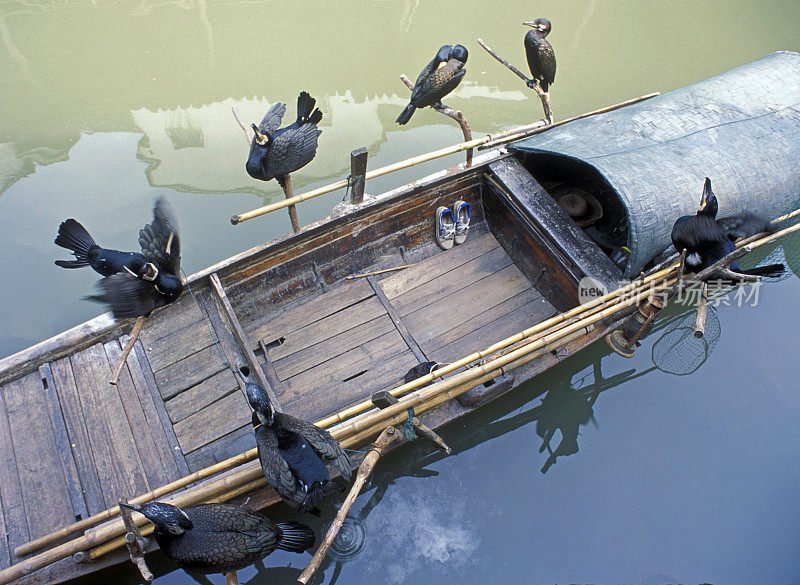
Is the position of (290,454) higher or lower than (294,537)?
higher

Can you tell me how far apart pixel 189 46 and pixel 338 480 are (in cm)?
690

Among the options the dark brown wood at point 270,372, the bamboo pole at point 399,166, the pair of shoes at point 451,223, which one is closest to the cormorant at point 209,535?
the dark brown wood at point 270,372

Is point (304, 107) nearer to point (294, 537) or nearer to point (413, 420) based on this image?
point (413, 420)

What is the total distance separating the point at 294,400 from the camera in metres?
4.49

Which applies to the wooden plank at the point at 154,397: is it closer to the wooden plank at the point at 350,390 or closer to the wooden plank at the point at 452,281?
the wooden plank at the point at 350,390

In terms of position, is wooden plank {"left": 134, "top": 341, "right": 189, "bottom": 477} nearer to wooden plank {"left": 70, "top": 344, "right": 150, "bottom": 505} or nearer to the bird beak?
wooden plank {"left": 70, "top": 344, "right": 150, "bottom": 505}

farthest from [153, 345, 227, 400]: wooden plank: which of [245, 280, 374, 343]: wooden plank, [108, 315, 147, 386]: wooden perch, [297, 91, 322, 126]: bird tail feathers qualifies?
[297, 91, 322, 126]: bird tail feathers

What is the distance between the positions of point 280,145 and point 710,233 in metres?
3.03

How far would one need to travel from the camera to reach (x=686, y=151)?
15.2ft

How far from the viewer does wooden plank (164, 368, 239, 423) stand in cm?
397

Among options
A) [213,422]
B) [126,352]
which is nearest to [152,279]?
[126,352]

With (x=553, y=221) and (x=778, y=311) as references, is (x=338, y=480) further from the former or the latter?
(x=778, y=311)

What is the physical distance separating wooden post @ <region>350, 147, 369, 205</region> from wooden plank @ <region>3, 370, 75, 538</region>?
2.63 metres

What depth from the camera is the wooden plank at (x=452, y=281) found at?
202 inches
